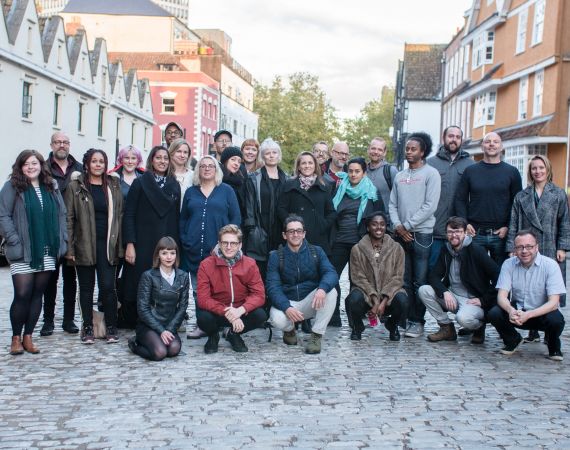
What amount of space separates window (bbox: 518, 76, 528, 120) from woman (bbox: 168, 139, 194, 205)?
2758 cm

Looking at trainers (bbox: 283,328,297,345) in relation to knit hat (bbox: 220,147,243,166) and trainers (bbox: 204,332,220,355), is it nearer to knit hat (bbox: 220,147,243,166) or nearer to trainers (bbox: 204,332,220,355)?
trainers (bbox: 204,332,220,355)

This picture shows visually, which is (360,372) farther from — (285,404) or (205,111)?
(205,111)

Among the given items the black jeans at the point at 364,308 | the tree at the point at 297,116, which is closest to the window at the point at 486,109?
the black jeans at the point at 364,308

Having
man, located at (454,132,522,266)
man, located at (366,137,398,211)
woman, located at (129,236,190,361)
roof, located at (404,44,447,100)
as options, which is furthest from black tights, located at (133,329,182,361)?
roof, located at (404,44,447,100)

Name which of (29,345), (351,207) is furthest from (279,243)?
(29,345)

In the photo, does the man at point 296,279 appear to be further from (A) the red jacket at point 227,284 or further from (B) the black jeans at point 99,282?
(B) the black jeans at point 99,282

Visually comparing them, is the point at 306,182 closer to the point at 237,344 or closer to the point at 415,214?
the point at 415,214

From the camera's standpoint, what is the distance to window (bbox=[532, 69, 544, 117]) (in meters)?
32.5

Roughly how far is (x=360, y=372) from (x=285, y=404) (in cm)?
144

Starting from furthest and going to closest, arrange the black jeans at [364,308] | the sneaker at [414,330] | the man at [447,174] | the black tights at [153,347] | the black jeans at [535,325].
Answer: the man at [447,174]
the sneaker at [414,330]
the black jeans at [364,308]
the black jeans at [535,325]
the black tights at [153,347]

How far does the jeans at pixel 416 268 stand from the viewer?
9820 mm

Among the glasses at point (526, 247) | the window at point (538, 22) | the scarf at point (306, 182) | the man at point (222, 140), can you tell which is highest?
the window at point (538, 22)

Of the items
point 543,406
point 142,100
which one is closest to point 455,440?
point 543,406

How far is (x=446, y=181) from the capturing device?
10.1 metres
